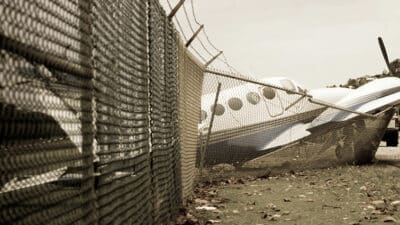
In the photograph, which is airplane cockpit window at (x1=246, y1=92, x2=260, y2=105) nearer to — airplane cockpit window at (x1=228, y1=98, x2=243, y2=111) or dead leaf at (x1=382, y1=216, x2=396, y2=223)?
airplane cockpit window at (x1=228, y1=98, x2=243, y2=111)

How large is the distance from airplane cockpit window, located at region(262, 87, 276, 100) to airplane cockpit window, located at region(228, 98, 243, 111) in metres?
0.75

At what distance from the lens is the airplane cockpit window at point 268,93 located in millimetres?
16562

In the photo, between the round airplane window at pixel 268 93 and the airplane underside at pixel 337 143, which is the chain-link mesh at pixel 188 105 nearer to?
the airplane underside at pixel 337 143

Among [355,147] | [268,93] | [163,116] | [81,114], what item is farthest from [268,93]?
[81,114]

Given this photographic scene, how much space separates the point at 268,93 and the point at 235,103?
94cm

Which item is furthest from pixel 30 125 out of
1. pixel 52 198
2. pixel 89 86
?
pixel 89 86

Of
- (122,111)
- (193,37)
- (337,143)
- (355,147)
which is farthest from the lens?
(355,147)

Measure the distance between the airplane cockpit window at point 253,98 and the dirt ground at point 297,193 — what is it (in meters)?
2.15

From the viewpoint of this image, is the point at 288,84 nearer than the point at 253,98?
No

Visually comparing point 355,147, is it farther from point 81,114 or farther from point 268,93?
point 81,114

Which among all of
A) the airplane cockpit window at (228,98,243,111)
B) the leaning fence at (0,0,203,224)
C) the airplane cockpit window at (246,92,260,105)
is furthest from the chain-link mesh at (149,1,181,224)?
the airplane cockpit window at (246,92,260,105)

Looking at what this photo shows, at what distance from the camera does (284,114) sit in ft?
52.8

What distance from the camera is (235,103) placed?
651 inches

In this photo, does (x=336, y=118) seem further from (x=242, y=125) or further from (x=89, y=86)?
(x=89, y=86)
